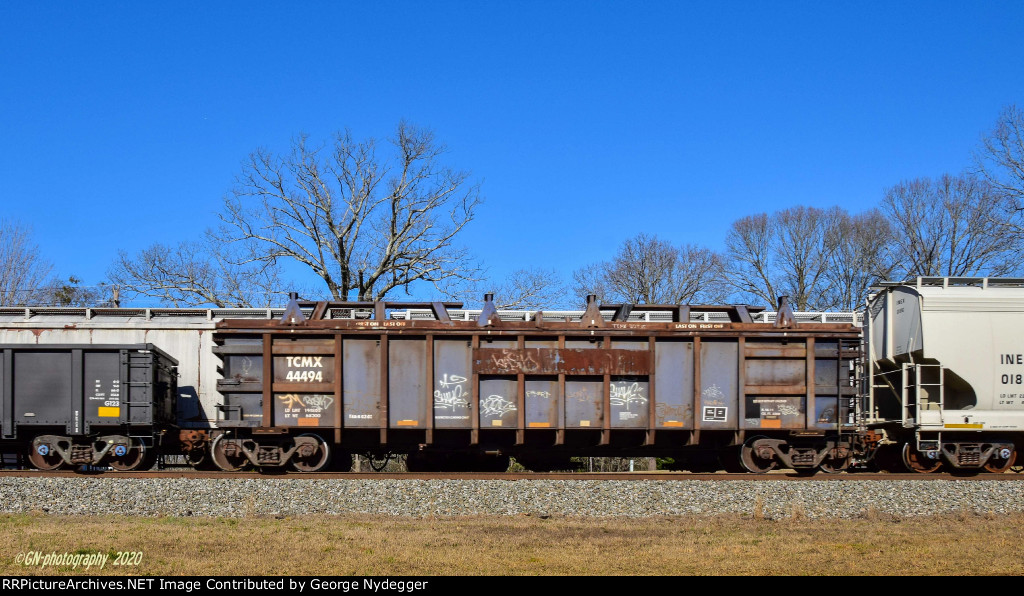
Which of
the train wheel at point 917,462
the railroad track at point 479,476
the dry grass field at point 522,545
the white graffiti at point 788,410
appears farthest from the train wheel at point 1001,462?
the dry grass field at point 522,545

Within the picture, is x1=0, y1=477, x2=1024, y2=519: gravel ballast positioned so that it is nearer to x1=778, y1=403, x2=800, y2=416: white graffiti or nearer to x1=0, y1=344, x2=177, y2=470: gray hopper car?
x1=778, y1=403, x2=800, y2=416: white graffiti

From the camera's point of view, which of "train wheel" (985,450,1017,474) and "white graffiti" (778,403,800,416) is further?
"train wheel" (985,450,1017,474)

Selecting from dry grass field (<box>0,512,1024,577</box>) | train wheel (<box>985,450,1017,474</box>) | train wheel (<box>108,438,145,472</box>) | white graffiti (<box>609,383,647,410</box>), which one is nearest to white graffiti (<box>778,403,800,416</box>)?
white graffiti (<box>609,383,647,410</box>)

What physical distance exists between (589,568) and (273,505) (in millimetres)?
5708

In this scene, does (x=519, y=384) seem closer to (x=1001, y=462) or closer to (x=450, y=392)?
(x=450, y=392)

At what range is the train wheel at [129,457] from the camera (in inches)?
637

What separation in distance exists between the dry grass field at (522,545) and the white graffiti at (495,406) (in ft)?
12.8

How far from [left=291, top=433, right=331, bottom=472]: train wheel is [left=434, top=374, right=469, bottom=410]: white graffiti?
2.27m

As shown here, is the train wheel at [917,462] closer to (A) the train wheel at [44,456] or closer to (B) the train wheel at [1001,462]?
(B) the train wheel at [1001,462]

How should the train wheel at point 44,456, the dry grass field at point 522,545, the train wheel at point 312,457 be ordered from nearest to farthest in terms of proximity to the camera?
the dry grass field at point 522,545 → the train wheel at point 312,457 → the train wheel at point 44,456

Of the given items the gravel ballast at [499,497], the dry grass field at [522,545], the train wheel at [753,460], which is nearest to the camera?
the dry grass field at [522,545]

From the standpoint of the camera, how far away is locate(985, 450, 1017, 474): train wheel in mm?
16375

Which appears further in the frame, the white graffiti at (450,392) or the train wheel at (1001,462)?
the train wheel at (1001,462)

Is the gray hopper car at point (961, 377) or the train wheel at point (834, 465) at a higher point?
the gray hopper car at point (961, 377)
